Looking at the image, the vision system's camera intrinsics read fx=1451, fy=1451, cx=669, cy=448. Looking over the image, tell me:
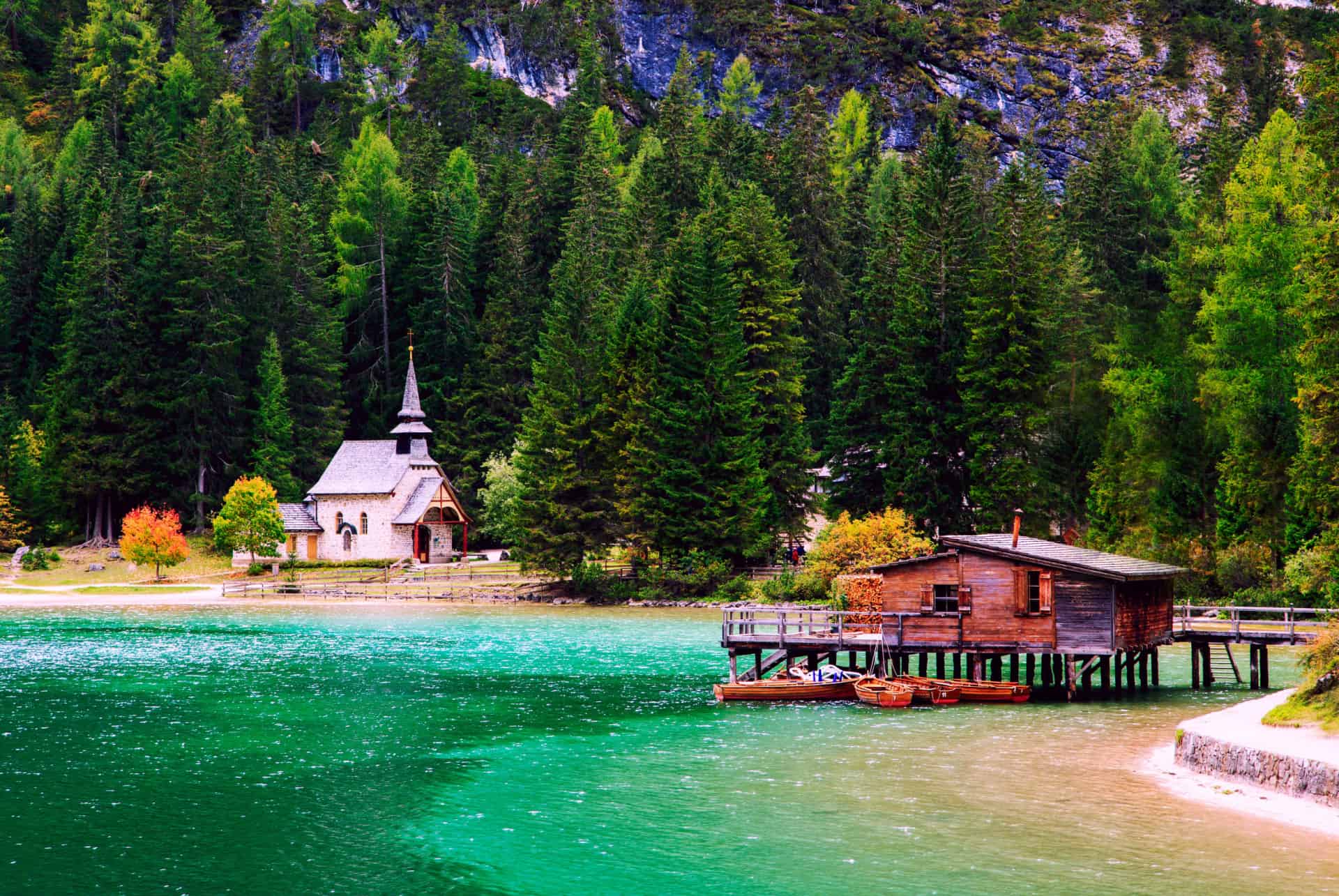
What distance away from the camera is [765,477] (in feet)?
269

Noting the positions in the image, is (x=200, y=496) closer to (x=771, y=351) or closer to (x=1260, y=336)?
(x=771, y=351)

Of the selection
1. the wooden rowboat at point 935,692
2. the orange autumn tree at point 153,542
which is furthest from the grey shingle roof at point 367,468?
the wooden rowboat at point 935,692

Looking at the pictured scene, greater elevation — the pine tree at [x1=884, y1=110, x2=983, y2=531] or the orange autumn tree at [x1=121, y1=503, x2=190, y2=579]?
the pine tree at [x1=884, y1=110, x2=983, y2=531]

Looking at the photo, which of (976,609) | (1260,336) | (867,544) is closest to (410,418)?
(867,544)

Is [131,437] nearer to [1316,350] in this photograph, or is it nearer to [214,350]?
[214,350]

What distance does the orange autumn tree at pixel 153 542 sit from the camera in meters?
89.9

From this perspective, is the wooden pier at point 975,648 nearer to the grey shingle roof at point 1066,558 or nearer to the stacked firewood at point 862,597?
the stacked firewood at point 862,597

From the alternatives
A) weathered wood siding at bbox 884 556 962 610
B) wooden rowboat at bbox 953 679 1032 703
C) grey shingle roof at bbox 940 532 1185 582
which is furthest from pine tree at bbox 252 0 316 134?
wooden rowboat at bbox 953 679 1032 703

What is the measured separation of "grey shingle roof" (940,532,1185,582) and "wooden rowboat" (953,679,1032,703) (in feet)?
12.2

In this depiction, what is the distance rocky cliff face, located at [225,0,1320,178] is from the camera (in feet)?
566

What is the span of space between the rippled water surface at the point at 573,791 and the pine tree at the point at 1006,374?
2353 centimetres

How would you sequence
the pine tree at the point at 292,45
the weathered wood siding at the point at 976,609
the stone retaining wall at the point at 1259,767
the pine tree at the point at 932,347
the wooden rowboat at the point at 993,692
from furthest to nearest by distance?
the pine tree at the point at 292,45
the pine tree at the point at 932,347
the wooden rowboat at the point at 993,692
the weathered wood siding at the point at 976,609
the stone retaining wall at the point at 1259,767

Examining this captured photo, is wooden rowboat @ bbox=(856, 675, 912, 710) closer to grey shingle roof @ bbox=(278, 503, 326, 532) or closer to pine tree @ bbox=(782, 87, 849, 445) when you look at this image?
pine tree @ bbox=(782, 87, 849, 445)

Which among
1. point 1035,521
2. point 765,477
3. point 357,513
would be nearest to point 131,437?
point 357,513
